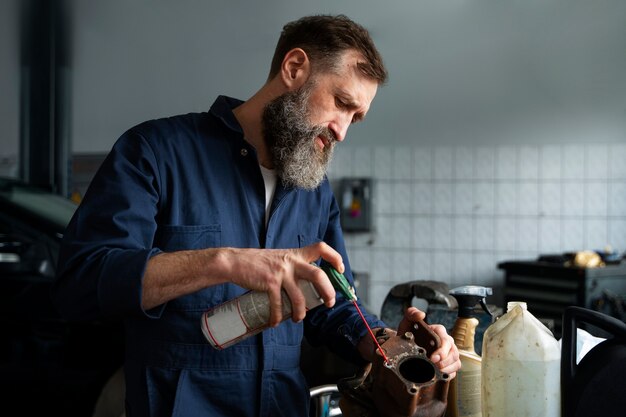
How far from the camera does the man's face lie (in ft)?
4.70

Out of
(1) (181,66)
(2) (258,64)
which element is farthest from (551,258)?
(1) (181,66)

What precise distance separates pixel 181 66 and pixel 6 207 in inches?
75.3

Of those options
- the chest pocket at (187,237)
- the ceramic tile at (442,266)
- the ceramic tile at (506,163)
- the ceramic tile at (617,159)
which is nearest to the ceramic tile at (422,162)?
the ceramic tile at (506,163)

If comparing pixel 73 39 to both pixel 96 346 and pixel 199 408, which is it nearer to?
pixel 96 346

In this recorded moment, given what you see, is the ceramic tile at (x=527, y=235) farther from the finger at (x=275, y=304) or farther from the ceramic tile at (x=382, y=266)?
the finger at (x=275, y=304)

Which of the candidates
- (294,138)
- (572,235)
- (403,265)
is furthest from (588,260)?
(294,138)

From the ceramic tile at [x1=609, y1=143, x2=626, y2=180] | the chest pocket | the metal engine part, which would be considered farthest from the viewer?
the ceramic tile at [x1=609, y1=143, x2=626, y2=180]

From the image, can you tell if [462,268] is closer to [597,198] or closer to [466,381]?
[597,198]

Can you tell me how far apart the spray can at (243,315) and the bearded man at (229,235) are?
0.06ft

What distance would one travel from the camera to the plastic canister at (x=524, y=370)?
3.17ft

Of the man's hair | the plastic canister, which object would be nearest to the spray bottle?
the plastic canister

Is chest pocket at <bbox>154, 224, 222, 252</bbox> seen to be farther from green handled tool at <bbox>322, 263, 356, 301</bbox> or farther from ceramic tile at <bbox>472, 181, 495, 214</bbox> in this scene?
ceramic tile at <bbox>472, 181, 495, 214</bbox>

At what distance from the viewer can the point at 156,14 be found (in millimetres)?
4168

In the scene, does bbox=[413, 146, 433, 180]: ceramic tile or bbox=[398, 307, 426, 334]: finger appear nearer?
bbox=[398, 307, 426, 334]: finger
